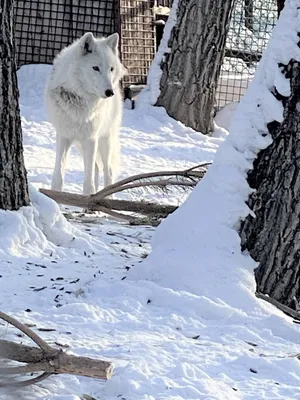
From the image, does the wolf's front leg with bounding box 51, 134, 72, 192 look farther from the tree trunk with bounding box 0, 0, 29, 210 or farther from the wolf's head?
the tree trunk with bounding box 0, 0, 29, 210

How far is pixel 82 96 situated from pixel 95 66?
29 cm

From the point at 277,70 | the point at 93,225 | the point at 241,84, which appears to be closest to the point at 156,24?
the point at 241,84

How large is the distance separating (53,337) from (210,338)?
1.94 feet

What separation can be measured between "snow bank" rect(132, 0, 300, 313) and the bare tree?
38mm

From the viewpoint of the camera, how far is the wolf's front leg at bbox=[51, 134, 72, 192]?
6605mm

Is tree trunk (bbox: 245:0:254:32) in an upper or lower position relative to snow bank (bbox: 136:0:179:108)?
upper

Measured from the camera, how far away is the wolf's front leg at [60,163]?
6.61 metres

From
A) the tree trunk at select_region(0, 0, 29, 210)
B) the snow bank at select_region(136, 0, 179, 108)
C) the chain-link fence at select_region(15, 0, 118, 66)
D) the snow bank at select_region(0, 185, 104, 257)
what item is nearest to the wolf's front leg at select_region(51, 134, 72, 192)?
the snow bank at select_region(0, 185, 104, 257)

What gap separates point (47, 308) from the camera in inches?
126

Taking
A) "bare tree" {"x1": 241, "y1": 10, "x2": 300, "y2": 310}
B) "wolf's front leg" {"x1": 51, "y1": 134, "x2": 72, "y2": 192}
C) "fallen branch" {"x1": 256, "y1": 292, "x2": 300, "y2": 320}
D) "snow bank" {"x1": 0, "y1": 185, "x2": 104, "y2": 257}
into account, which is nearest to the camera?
"fallen branch" {"x1": 256, "y1": 292, "x2": 300, "y2": 320}

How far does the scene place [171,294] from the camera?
10.9 ft

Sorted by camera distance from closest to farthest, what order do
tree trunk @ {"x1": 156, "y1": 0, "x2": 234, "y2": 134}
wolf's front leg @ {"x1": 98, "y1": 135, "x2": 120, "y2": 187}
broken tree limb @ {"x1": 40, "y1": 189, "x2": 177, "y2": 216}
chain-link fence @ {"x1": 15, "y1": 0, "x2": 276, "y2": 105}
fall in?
broken tree limb @ {"x1": 40, "y1": 189, "x2": 177, "y2": 216}, wolf's front leg @ {"x1": 98, "y1": 135, "x2": 120, "y2": 187}, tree trunk @ {"x1": 156, "y1": 0, "x2": 234, "y2": 134}, chain-link fence @ {"x1": 15, "y1": 0, "x2": 276, "y2": 105}

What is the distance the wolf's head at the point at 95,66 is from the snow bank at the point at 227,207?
10.5ft

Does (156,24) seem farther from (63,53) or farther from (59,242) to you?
(59,242)
